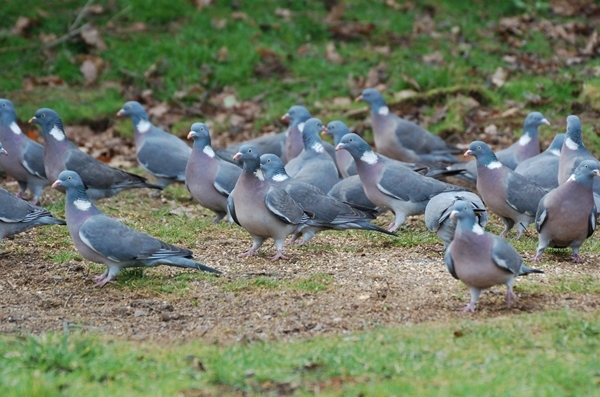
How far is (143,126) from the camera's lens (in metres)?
11.3

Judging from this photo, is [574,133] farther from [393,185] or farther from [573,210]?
[573,210]

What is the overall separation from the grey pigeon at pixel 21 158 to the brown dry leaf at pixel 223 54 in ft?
13.1

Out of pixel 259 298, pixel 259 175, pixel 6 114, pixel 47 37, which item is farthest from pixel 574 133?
pixel 47 37

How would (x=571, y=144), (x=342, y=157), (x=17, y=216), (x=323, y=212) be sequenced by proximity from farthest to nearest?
(x=342, y=157) < (x=571, y=144) < (x=323, y=212) < (x=17, y=216)

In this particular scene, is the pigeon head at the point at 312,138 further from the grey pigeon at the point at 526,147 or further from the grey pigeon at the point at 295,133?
the grey pigeon at the point at 526,147

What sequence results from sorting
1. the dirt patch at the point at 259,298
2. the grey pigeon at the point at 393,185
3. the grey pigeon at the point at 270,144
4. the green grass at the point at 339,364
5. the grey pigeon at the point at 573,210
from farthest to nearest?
the grey pigeon at the point at 270,144 → the grey pigeon at the point at 393,185 → the grey pigeon at the point at 573,210 → the dirt patch at the point at 259,298 → the green grass at the point at 339,364

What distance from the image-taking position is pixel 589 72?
12688 millimetres

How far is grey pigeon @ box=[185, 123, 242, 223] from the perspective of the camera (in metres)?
9.27

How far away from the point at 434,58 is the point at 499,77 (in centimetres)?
108

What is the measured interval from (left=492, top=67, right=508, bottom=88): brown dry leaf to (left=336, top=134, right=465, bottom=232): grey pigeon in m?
3.86

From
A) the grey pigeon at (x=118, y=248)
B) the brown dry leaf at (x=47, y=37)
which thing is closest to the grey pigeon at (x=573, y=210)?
the grey pigeon at (x=118, y=248)

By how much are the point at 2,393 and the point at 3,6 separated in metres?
10.8

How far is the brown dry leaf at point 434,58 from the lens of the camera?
13.5 meters

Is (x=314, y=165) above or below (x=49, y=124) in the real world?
below
